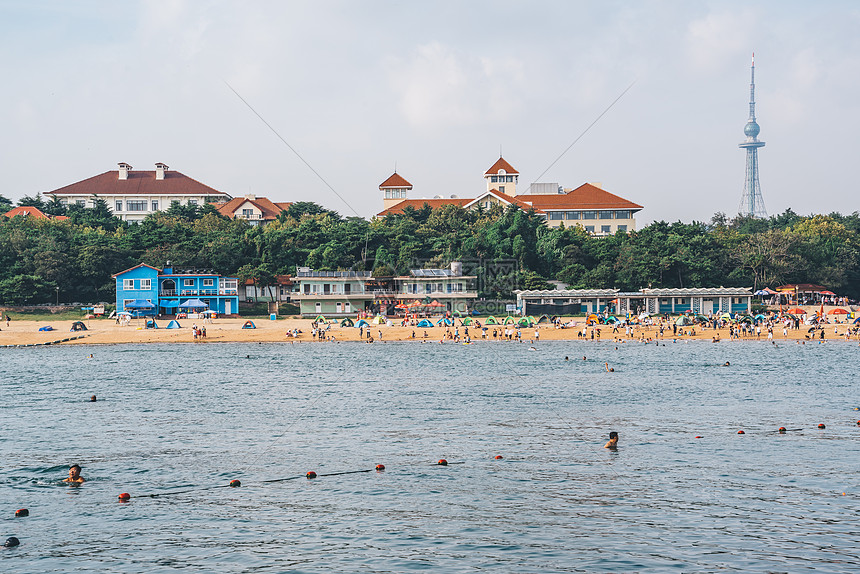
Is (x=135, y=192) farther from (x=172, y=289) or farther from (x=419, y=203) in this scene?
(x=172, y=289)

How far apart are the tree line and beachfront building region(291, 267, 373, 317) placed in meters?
4.32

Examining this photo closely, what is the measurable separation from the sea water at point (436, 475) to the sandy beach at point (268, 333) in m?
23.7

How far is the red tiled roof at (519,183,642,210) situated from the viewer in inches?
4614

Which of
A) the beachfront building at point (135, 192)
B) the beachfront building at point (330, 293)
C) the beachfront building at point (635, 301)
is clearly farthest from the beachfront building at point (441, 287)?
the beachfront building at point (135, 192)

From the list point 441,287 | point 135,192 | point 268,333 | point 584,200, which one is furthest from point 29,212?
point 584,200

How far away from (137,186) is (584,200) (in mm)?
74082

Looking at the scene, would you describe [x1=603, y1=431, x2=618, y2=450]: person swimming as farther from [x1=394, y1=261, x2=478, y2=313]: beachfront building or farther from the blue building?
the blue building

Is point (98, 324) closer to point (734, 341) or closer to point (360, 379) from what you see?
point (360, 379)

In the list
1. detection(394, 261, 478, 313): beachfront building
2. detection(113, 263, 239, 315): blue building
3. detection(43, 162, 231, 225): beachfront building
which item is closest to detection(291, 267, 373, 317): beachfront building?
detection(394, 261, 478, 313): beachfront building

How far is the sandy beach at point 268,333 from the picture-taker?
66.8 m

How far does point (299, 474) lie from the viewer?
2223 cm

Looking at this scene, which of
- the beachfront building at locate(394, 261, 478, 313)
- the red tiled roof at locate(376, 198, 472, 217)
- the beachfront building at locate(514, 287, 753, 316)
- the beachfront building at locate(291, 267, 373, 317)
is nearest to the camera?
the beachfront building at locate(514, 287, 753, 316)

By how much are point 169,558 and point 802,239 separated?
310ft

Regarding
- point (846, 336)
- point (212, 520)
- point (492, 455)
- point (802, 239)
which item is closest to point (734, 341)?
point (846, 336)
